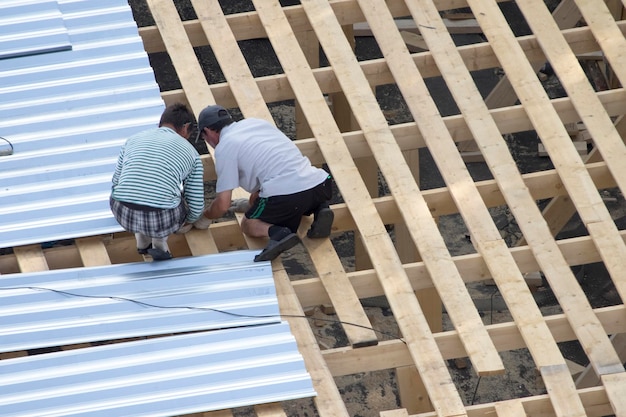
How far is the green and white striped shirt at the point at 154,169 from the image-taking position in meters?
5.40

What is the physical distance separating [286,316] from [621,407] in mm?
1719

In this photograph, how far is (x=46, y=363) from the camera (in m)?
5.14

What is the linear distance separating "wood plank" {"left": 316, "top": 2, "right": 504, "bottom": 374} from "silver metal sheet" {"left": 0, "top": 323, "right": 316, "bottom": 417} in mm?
899

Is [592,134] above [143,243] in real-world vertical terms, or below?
above

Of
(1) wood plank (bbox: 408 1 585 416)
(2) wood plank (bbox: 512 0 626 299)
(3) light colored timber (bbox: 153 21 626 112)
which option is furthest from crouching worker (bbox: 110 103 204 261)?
(2) wood plank (bbox: 512 0 626 299)

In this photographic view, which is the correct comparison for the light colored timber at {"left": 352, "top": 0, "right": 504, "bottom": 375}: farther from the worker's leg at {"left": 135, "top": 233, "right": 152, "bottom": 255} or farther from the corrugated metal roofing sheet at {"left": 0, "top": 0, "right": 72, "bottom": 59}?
the corrugated metal roofing sheet at {"left": 0, "top": 0, "right": 72, "bottom": 59}

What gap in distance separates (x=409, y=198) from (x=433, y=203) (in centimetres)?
20

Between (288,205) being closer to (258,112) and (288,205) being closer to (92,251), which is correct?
(258,112)

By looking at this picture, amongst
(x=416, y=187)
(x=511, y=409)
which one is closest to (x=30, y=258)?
(x=416, y=187)

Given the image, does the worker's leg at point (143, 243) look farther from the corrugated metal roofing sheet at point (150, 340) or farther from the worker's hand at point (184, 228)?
the worker's hand at point (184, 228)

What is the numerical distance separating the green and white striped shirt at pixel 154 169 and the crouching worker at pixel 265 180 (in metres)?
0.26

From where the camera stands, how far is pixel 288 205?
230 inches

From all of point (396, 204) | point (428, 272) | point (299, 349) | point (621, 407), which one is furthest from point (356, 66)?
point (621, 407)

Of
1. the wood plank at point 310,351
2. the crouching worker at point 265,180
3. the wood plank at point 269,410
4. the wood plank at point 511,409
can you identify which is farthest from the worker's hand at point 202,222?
the wood plank at point 511,409
